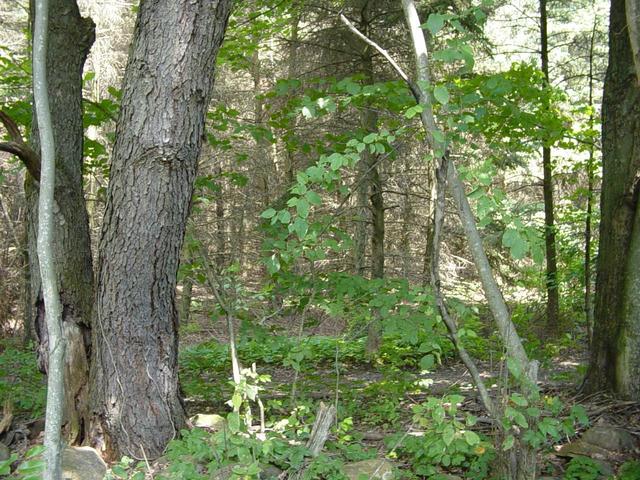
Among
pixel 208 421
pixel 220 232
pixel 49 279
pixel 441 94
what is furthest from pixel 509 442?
pixel 220 232

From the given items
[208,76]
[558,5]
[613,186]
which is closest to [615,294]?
[613,186]

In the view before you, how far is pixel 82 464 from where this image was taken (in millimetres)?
4285

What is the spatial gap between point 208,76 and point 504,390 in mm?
3074

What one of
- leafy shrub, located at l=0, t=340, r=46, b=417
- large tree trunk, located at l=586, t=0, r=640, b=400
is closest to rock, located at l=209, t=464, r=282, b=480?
leafy shrub, located at l=0, t=340, r=46, b=417

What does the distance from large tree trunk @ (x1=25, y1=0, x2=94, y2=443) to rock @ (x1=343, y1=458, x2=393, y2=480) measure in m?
2.31

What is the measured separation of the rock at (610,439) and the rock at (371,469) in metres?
1.63

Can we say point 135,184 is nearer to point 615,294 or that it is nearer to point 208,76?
point 208,76

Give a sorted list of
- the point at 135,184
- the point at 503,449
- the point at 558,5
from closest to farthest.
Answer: the point at 503,449
the point at 135,184
the point at 558,5

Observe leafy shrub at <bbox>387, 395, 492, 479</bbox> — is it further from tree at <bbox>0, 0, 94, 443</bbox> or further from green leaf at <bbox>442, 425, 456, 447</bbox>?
tree at <bbox>0, 0, 94, 443</bbox>

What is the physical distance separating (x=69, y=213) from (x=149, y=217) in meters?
1.14

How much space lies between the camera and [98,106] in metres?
6.23

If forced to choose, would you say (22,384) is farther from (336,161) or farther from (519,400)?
(519,400)

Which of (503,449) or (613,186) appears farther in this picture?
(613,186)

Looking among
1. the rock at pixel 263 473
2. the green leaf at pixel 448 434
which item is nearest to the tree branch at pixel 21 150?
the rock at pixel 263 473
